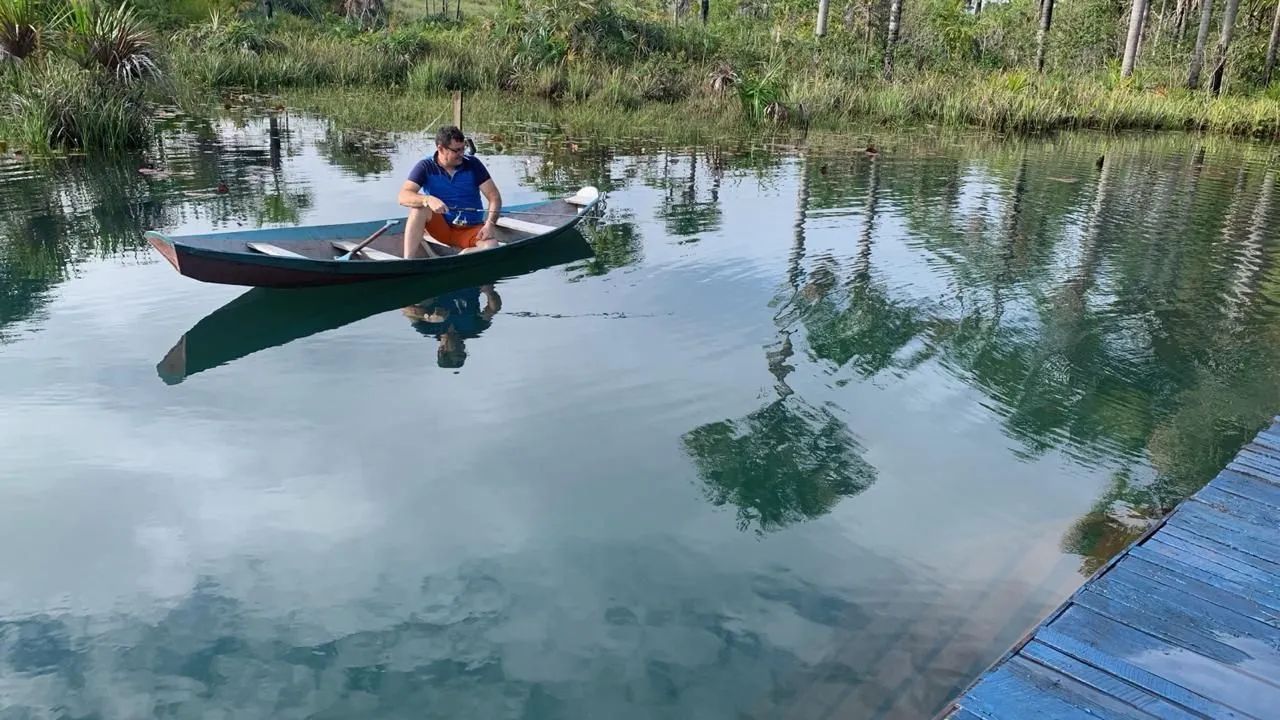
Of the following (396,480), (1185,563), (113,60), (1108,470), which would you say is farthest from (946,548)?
(113,60)

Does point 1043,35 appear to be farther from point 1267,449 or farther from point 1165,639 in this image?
point 1165,639

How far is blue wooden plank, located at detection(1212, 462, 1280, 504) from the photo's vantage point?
13.1ft

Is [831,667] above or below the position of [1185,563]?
below

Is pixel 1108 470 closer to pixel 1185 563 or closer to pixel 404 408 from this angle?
pixel 1185 563

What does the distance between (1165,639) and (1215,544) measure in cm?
81

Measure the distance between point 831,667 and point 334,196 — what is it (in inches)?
366

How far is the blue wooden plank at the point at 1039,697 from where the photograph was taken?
2.67 m

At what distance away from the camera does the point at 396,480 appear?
15.7 feet

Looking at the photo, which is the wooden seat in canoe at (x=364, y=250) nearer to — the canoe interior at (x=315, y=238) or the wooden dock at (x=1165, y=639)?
the canoe interior at (x=315, y=238)

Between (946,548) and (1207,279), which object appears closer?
(946,548)

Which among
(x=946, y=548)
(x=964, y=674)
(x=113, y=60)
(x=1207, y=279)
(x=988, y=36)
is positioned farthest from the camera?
(x=988, y=36)

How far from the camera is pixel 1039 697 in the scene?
273cm

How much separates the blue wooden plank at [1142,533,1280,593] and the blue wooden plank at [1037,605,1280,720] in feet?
1.98

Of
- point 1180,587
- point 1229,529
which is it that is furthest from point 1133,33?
point 1180,587
